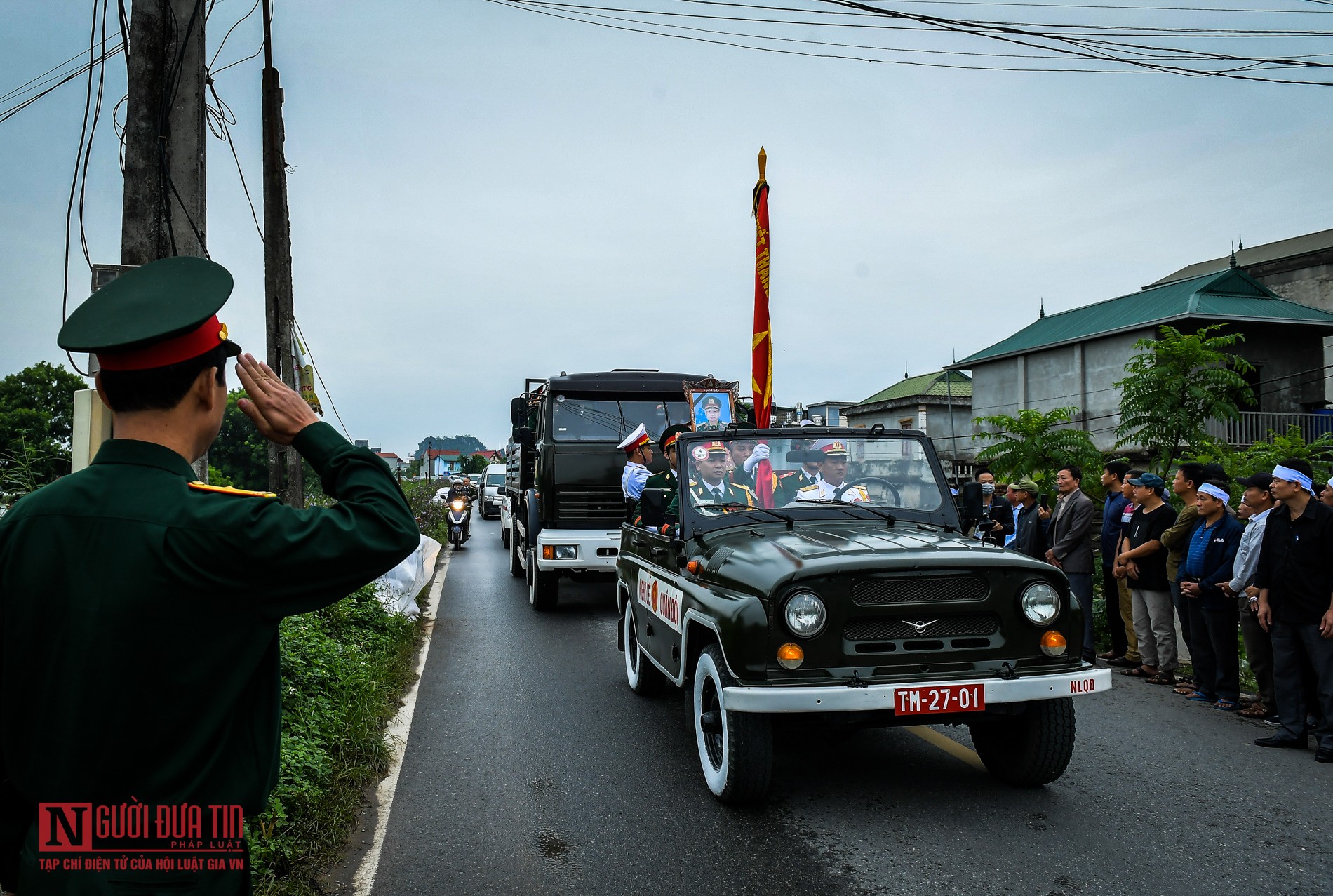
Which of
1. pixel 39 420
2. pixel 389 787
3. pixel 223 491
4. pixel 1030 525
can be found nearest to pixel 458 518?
pixel 39 420

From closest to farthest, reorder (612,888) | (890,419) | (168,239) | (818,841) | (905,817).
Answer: (612,888)
(818,841)
(905,817)
(168,239)
(890,419)

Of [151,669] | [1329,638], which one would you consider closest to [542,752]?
[151,669]

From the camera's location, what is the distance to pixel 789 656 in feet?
13.9

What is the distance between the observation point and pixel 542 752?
570 cm

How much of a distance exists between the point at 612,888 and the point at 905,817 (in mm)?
1567

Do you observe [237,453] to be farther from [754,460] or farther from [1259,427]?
[754,460]

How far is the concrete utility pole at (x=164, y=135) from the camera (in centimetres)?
523

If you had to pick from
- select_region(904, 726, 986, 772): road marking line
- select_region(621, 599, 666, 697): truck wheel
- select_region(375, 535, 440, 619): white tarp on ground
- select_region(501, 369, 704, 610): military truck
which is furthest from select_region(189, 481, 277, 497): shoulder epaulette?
select_region(501, 369, 704, 610): military truck

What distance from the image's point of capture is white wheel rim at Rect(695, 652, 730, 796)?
177 inches

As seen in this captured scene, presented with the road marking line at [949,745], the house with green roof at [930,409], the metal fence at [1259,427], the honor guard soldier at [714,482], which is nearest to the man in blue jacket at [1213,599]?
the road marking line at [949,745]

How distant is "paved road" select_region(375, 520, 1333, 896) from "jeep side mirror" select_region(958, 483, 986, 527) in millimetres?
1447

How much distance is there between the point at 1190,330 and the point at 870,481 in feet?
74.7

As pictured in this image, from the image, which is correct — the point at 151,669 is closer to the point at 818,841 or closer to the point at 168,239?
the point at 818,841

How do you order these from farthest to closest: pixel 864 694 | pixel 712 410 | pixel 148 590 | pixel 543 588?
pixel 543 588 → pixel 712 410 → pixel 864 694 → pixel 148 590
